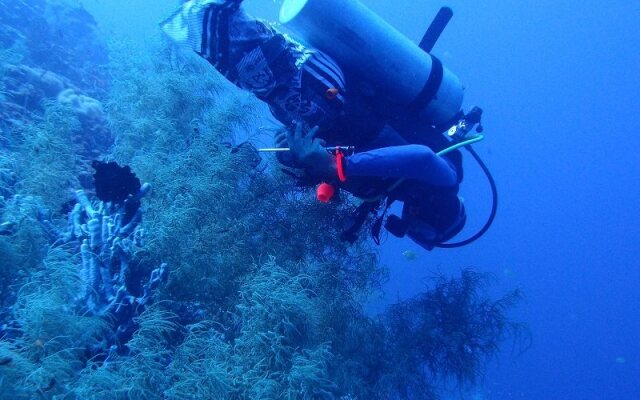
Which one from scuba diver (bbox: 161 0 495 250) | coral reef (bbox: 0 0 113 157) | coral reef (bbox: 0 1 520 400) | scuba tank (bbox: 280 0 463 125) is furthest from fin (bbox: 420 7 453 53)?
coral reef (bbox: 0 0 113 157)

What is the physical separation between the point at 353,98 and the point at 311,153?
43.2 inches

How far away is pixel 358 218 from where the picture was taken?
4.18 meters

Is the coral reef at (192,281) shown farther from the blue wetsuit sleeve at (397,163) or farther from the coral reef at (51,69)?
the blue wetsuit sleeve at (397,163)

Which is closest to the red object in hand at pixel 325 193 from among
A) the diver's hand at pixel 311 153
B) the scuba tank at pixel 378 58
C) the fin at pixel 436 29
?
the diver's hand at pixel 311 153

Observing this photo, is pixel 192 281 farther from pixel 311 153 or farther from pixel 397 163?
pixel 397 163

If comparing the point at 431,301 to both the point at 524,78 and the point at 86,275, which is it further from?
the point at 524,78

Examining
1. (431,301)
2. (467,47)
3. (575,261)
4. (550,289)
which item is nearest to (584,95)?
(467,47)

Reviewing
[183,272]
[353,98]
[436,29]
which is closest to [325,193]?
[353,98]

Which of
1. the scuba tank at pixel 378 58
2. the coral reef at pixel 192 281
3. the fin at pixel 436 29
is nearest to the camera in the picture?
the coral reef at pixel 192 281

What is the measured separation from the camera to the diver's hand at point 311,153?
3.19 m

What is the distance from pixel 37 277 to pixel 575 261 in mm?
85067

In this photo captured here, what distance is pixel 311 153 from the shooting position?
3.18 metres

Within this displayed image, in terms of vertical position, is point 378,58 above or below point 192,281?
above

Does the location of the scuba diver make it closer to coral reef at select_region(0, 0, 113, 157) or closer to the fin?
the fin
